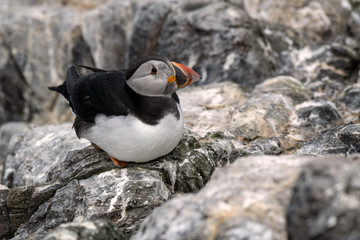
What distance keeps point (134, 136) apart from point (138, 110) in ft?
0.81

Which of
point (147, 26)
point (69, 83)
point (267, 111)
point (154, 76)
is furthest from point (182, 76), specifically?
point (147, 26)

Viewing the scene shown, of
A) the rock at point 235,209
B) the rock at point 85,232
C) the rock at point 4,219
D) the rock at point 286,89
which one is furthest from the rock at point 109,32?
the rock at point 235,209

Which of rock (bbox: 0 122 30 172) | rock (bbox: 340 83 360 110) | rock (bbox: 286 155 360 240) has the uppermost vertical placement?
rock (bbox: 286 155 360 240)

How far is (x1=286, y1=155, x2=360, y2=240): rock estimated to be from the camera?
7.42ft

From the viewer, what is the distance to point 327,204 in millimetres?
2305

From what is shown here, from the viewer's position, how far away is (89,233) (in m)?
3.05

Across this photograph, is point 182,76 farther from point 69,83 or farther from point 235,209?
point 235,209

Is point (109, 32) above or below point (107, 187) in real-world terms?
above

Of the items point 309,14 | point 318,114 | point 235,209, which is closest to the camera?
point 235,209

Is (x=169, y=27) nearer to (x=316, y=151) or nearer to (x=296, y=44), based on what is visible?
(x=296, y=44)

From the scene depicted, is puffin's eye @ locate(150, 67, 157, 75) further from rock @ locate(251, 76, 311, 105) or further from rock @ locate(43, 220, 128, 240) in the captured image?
rock @ locate(251, 76, 311, 105)

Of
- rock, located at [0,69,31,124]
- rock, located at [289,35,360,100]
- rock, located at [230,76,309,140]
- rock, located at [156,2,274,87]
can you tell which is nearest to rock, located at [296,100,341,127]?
rock, located at [230,76,309,140]

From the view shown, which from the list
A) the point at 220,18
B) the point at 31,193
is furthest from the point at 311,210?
the point at 220,18

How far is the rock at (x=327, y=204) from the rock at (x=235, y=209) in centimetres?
18
